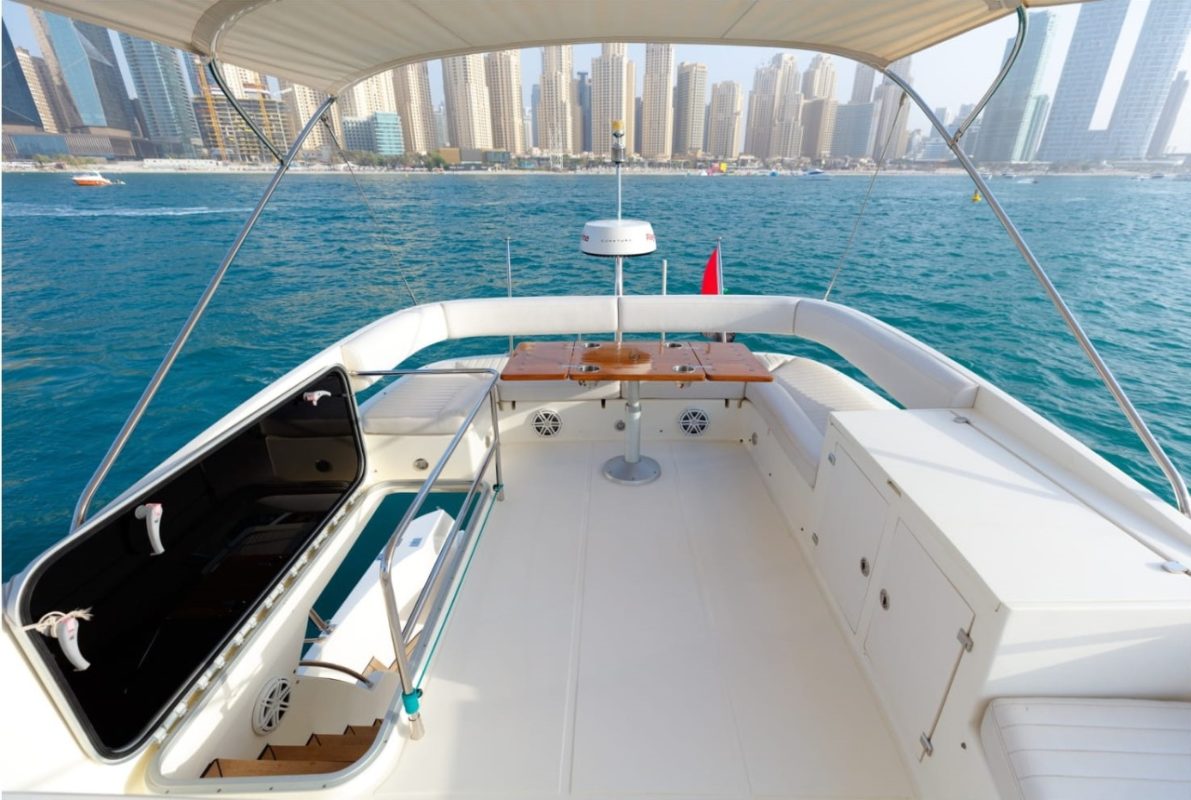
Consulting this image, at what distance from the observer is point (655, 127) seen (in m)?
18.8

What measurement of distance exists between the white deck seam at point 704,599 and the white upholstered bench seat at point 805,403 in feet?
2.10

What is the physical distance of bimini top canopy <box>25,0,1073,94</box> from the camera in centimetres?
206

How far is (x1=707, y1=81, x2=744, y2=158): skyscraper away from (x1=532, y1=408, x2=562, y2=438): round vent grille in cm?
2435

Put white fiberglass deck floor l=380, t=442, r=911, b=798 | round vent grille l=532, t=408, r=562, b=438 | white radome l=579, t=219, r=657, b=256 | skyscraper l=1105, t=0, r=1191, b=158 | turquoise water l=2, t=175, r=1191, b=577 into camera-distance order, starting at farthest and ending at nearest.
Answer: skyscraper l=1105, t=0, r=1191, b=158
turquoise water l=2, t=175, r=1191, b=577
round vent grille l=532, t=408, r=562, b=438
white radome l=579, t=219, r=657, b=256
white fiberglass deck floor l=380, t=442, r=911, b=798

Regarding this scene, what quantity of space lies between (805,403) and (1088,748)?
6.78 feet

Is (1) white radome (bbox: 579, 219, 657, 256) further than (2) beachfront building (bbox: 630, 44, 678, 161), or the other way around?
(2) beachfront building (bbox: 630, 44, 678, 161)

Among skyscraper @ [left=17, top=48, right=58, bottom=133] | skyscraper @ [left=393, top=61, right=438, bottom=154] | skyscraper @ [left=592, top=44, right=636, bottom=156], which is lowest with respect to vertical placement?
skyscraper @ [left=17, top=48, right=58, bottom=133]

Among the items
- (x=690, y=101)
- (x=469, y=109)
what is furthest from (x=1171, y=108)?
(x=469, y=109)

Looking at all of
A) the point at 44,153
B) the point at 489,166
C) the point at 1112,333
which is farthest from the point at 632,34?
the point at 44,153

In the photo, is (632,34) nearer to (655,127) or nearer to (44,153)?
(655,127)

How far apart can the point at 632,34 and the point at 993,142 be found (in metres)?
33.9

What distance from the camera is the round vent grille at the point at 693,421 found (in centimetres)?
373

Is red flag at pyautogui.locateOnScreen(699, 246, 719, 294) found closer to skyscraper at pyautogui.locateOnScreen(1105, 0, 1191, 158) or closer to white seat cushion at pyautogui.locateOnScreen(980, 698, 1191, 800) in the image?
white seat cushion at pyautogui.locateOnScreen(980, 698, 1191, 800)

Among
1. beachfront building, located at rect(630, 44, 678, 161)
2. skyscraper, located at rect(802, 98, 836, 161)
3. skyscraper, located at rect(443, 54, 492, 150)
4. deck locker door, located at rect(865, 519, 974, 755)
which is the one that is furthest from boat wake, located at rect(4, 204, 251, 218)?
skyscraper, located at rect(802, 98, 836, 161)
